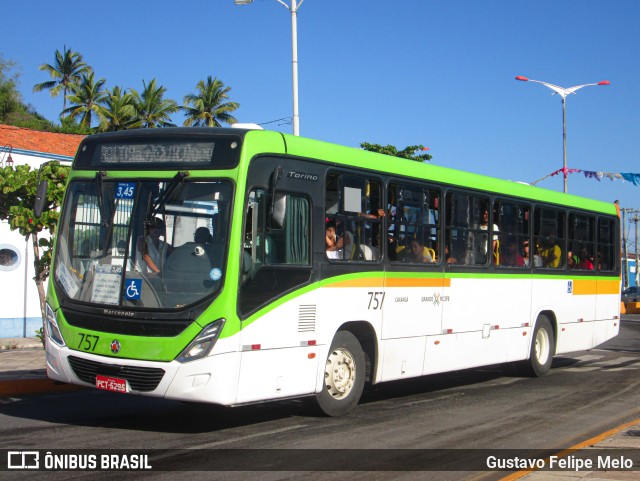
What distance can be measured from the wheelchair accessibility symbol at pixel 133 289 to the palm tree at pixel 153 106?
45703 millimetres

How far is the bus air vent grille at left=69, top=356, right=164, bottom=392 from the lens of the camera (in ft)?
27.8

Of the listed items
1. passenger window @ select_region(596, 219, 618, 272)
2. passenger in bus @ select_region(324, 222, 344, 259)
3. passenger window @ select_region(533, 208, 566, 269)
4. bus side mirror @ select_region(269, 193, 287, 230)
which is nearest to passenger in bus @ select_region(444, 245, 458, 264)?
passenger in bus @ select_region(324, 222, 344, 259)

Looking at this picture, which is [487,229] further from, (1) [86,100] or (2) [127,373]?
(1) [86,100]

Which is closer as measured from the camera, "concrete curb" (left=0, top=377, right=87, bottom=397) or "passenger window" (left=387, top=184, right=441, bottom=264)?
"passenger window" (left=387, top=184, right=441, bottom=264)

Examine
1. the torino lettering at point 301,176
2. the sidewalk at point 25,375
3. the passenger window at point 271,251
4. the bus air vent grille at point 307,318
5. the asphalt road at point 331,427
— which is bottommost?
the asphalt road at point 331,427

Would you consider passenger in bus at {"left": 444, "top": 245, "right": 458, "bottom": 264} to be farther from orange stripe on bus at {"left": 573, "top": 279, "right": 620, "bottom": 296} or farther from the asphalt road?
orange stripe on bus at {"left": 573, "top": 279, "right": 620, "bottom": 296}

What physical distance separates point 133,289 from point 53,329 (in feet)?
4.11

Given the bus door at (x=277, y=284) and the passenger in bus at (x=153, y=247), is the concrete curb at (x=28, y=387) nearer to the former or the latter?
the passenger in bus at (x=153, y=247)

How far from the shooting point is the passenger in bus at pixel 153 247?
8.76 m

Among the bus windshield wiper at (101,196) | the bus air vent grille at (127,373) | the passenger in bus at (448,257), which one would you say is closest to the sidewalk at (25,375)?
the bus air vent grille at (127,373)

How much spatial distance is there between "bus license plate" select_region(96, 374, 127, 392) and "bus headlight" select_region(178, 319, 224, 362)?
703 mm

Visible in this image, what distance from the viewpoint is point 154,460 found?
756 centimetres

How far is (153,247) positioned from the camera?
883 centimetres

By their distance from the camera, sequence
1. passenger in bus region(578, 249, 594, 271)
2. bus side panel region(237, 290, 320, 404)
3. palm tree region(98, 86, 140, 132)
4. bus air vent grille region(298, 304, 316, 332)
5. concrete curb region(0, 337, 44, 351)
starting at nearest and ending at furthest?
bus side panel region(237, 290, 320, 404) < bus air vent grille region(298, 304, 316, 332) < passenger in bus region(578, 249, 594, 271) < concrete curb region(0, 337, 44, 351) < palm tree region(98, 86, 140, 132)
